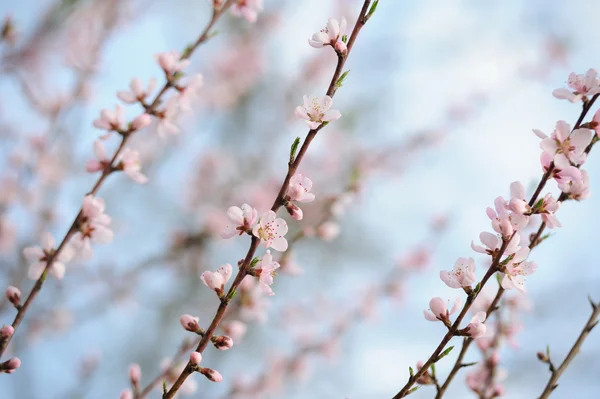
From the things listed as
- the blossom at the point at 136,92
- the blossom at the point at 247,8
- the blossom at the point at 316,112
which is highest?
the blossom at the point at 247,8

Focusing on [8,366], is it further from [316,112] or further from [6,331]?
[316,112]


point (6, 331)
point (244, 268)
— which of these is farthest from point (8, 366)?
point (244, 268)

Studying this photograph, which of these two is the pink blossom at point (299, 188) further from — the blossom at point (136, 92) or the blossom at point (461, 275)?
the blossom at point (136, 92)

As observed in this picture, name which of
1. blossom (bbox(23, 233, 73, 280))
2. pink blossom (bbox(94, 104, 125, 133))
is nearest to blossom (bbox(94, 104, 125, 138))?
pink blossom (bbox(94, 104, 125, 133))

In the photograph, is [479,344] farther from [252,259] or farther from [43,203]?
[43,203]

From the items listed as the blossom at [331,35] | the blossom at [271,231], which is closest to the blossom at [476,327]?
the blossom at [271,231]


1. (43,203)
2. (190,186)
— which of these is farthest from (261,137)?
(43,203)
